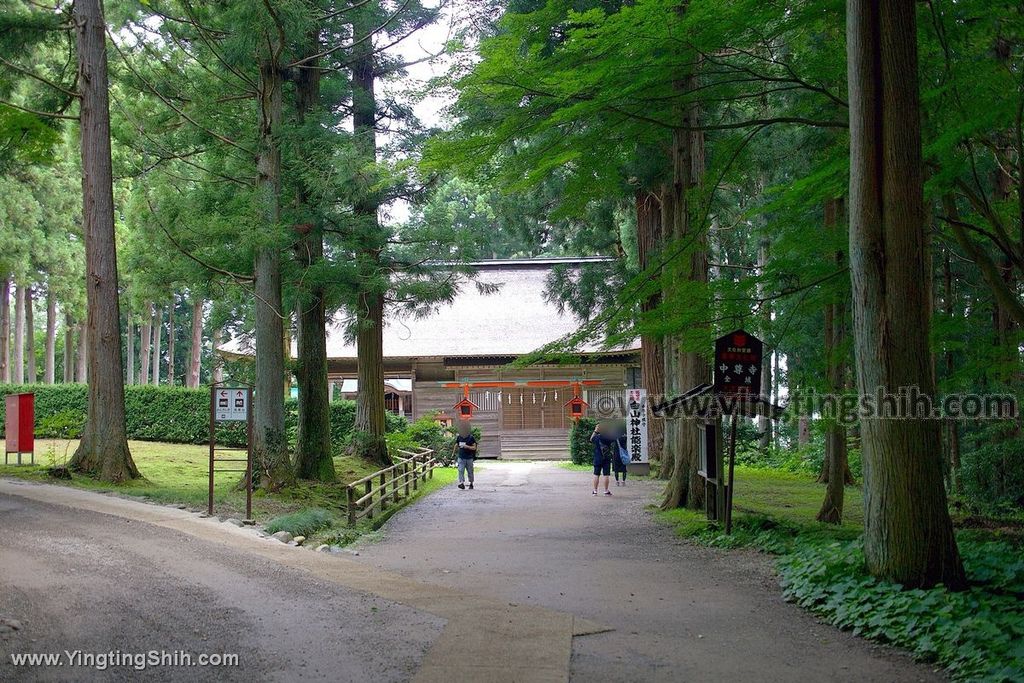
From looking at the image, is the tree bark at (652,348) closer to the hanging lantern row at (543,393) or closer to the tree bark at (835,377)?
the hanging lantern row at (543,393)

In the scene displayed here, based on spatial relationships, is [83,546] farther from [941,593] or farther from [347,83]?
[347,83]

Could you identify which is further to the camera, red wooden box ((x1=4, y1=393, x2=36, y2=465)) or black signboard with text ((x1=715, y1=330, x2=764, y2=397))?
red wooden box ((x1=4, y1=393, x2=36, y2=465))

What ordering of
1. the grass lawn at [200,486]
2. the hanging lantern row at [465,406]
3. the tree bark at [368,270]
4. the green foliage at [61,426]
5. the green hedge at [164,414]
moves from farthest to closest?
the hanging lantern row at [465,406], the green hedge at [164,414], the green foliage at [61,426], the tree bark at [368,270], the grass lawn at [200,486]

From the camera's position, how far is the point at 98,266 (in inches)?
606

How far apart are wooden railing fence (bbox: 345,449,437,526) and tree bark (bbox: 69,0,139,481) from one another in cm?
420

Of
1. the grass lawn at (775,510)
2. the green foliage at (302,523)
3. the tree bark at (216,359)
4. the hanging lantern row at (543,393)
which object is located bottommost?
the grass lawn at (775,510)

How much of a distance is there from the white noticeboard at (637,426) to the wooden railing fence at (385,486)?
544 cm

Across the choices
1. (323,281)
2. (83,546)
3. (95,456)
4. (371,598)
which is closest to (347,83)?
(323,281)

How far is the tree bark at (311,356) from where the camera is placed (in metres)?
16.9

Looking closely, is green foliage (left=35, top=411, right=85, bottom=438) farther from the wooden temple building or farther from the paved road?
the paved road

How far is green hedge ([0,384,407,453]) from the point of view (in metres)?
27.6

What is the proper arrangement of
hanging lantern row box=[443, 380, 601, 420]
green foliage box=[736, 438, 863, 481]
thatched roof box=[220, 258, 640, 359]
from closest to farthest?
green foliage box=[736, 438, 863, 481]
hanging lantern row box=[443, 380, 601, 420]
thatched roof box=[220, 258, 640, 359]

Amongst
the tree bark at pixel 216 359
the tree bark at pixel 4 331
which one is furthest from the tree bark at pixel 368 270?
the tree bark at pixel 4 331

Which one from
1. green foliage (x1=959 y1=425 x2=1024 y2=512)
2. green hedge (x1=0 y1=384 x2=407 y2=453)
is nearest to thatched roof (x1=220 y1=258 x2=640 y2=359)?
green hedge (x1=0 y1=384 x2=407 y2=453)
